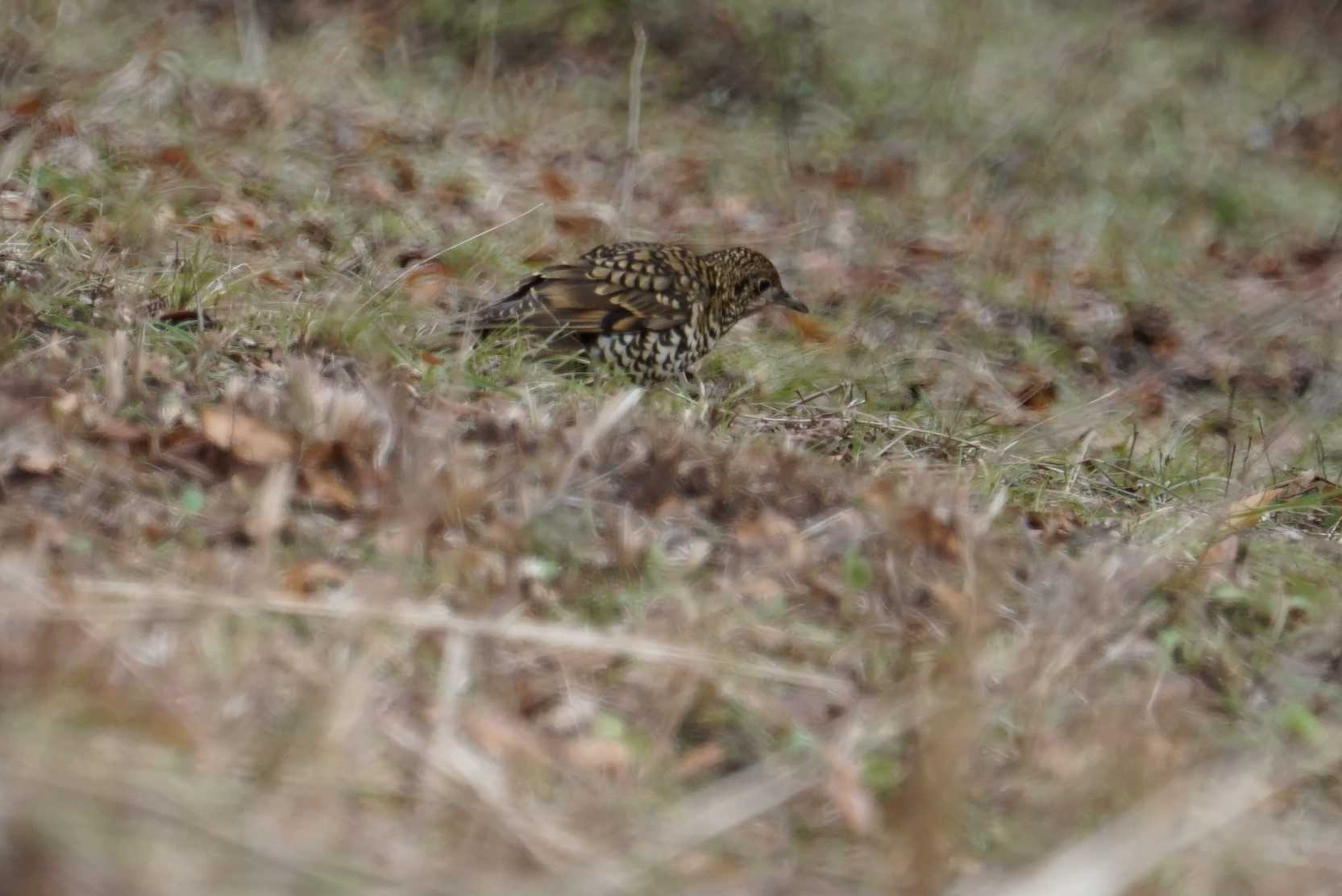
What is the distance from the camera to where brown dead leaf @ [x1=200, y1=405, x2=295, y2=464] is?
3.39 m

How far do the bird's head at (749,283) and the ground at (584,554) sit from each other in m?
0.20

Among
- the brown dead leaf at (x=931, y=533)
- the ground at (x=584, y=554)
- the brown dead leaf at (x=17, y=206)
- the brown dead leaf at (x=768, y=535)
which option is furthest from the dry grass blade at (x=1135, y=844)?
the brown dead leaf at (x=17, y=206)

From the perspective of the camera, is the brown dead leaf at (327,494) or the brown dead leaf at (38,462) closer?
the brown dead leaf at (38,462)

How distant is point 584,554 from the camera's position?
3.28 m

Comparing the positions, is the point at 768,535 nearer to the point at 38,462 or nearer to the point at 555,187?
the point at 38,462

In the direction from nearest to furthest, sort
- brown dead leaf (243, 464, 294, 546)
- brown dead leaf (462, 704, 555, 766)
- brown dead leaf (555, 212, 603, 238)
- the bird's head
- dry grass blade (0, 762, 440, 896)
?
dry grass blade (0, 762, 440, 896), brown dead leaf (462, 704, 555, 766), brown dead leaf (243, 464, 294, 546), the bird's head, brown dead leaf (555, 212, 603, 238)

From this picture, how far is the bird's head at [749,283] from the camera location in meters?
5.99

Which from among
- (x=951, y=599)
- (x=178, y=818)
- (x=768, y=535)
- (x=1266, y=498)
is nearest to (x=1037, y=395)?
(x=1266, y=498)

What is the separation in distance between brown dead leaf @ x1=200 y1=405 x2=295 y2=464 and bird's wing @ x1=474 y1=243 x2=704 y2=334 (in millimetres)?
1604

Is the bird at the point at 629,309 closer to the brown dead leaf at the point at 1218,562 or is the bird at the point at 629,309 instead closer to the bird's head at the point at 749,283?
the bird's head at the point at 749,283

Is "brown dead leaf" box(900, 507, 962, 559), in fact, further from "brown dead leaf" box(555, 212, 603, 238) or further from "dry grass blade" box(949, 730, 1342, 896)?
"brown dead leaf" box(555, 212, 603, 238)

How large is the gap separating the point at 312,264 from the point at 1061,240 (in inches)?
188

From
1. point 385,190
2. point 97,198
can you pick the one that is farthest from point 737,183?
point 97,198

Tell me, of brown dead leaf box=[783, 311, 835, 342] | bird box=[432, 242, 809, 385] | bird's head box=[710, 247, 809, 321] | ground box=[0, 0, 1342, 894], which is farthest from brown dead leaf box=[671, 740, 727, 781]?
brown dead leaf box=[783, 311, 835, 342]
